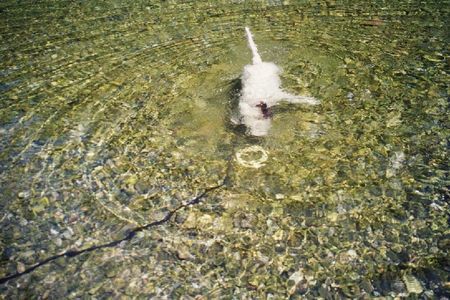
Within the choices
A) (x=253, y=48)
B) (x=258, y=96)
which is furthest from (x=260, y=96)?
(x=253, y=48)

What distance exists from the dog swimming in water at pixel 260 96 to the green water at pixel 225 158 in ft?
0.49

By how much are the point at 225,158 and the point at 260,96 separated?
1258mm

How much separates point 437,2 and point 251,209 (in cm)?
572

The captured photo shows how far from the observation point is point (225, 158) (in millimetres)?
4746

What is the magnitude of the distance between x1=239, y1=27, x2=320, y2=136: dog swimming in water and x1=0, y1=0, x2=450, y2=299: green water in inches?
5.9

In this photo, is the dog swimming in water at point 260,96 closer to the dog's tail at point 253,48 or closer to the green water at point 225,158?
the dog's tail at point 253,48

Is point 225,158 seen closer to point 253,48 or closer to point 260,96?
point 260,96

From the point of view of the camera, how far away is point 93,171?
4645mm

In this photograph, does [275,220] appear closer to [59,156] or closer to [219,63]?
[59,156]

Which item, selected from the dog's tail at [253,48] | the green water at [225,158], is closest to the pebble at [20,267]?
the green water at [225,158]

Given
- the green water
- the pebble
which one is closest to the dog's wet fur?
the green water

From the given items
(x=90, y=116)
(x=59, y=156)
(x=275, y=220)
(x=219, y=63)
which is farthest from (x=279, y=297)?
(x=219, y=63)

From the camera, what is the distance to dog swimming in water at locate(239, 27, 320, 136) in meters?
5.20

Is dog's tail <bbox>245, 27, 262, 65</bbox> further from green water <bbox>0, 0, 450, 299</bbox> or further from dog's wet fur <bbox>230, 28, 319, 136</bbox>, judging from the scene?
green water <bbox>0, 0, 450, 299</bbox>
